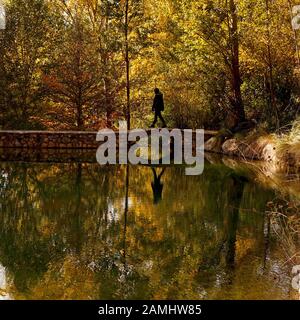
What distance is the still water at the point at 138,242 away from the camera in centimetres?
437

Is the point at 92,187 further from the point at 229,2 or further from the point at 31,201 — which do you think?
the point at 229,2

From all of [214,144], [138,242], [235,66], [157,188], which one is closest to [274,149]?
[157,188]

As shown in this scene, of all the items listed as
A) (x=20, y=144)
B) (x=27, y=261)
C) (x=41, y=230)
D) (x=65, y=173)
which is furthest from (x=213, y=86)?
(x=27, y=261)

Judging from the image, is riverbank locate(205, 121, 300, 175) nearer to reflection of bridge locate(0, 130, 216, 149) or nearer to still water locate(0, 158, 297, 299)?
still water locate(0, 158, 297, 299)

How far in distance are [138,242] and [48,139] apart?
13.4m

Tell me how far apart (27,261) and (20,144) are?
46.0ft

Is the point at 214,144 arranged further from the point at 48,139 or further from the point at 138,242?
the point at 138,242

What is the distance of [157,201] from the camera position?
8.29m

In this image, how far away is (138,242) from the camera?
5.80 metres

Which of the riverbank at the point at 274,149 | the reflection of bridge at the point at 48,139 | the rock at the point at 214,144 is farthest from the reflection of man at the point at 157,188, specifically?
the reflection of bridge at the point at 48,139

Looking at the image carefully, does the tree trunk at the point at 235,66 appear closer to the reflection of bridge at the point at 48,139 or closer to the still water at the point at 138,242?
the reflection of bridge at the point at 48,139

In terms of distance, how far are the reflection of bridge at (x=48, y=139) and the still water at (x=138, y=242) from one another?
8399 mm

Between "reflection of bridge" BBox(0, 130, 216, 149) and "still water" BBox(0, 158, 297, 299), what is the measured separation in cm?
840

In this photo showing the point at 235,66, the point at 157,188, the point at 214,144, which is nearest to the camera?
the point at 157,188
